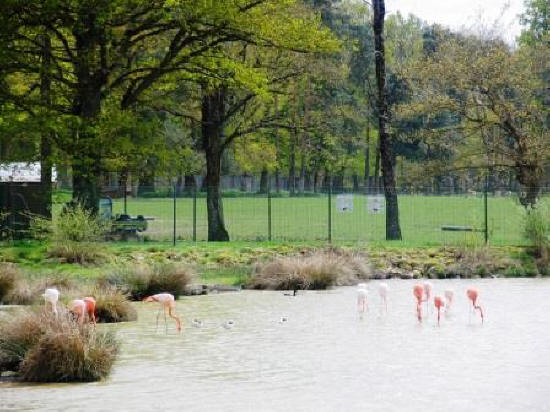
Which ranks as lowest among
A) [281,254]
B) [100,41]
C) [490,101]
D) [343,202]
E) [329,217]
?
[281,254]

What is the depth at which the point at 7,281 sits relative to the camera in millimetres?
21422

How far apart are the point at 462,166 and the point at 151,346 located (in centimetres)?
2683

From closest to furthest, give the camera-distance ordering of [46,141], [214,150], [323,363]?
[323,363] < [46,141] < [214,150]

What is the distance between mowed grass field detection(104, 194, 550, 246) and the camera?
→ 38081 mm

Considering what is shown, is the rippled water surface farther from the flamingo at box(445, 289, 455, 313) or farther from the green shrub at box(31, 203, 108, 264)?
the green shrub at box(31, 203, 108, 264)

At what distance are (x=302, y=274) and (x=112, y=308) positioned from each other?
7308mm

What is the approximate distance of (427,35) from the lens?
3625 inches

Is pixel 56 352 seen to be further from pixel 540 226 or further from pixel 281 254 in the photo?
pixel 540 226

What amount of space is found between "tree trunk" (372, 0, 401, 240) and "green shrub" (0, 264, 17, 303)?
1668 cm

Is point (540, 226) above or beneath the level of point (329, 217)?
beneath

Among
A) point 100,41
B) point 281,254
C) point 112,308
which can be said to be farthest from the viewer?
point 100,41

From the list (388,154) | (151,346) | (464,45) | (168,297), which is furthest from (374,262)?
(464,45)

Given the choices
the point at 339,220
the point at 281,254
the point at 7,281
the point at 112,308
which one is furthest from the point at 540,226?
the point at 339,220

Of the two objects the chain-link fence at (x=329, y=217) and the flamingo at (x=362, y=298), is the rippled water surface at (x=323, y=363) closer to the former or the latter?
the flamingo at (x=362, y=298)
